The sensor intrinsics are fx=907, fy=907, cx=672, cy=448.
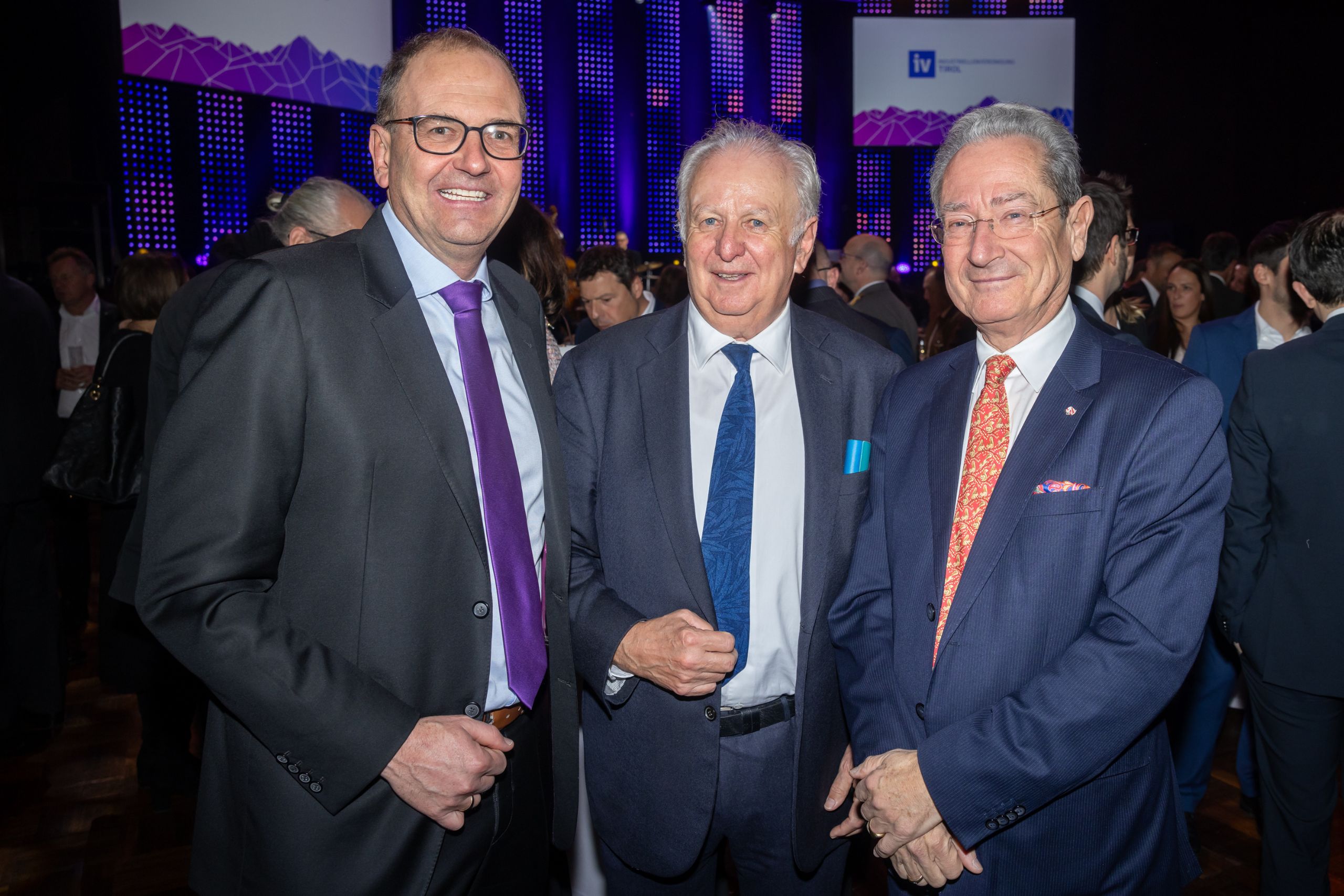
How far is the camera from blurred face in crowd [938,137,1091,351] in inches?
63.2

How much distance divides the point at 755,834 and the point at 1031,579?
78cm

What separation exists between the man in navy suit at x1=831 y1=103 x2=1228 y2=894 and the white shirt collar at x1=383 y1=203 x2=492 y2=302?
3.05ft

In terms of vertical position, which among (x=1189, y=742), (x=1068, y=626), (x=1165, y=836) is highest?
(x=1068, y=626)

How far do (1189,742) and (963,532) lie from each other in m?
2.26

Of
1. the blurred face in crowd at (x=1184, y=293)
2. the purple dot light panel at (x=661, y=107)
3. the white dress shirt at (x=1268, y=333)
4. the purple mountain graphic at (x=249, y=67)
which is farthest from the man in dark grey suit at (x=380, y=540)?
the purple dot light panel at (x=661, y=107)

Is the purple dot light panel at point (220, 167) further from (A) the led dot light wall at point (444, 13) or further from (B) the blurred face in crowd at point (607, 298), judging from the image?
(B) the blurred face in crowd at point (607, 298)

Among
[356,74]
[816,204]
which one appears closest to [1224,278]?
[816,204]

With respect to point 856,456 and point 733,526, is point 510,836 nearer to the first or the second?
point 733,526

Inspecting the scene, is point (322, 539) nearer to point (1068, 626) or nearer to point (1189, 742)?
point (1068, 626)

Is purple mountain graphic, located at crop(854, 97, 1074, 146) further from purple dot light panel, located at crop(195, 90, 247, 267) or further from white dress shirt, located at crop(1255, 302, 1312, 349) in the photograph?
white dress shirt, located at crop(1255, 302, 1312, 349)

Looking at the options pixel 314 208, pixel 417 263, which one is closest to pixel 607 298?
pixel 314 208

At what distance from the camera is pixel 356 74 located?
10156mm

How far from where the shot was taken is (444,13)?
1115 centimetres

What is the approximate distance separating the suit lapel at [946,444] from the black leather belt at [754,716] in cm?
35
